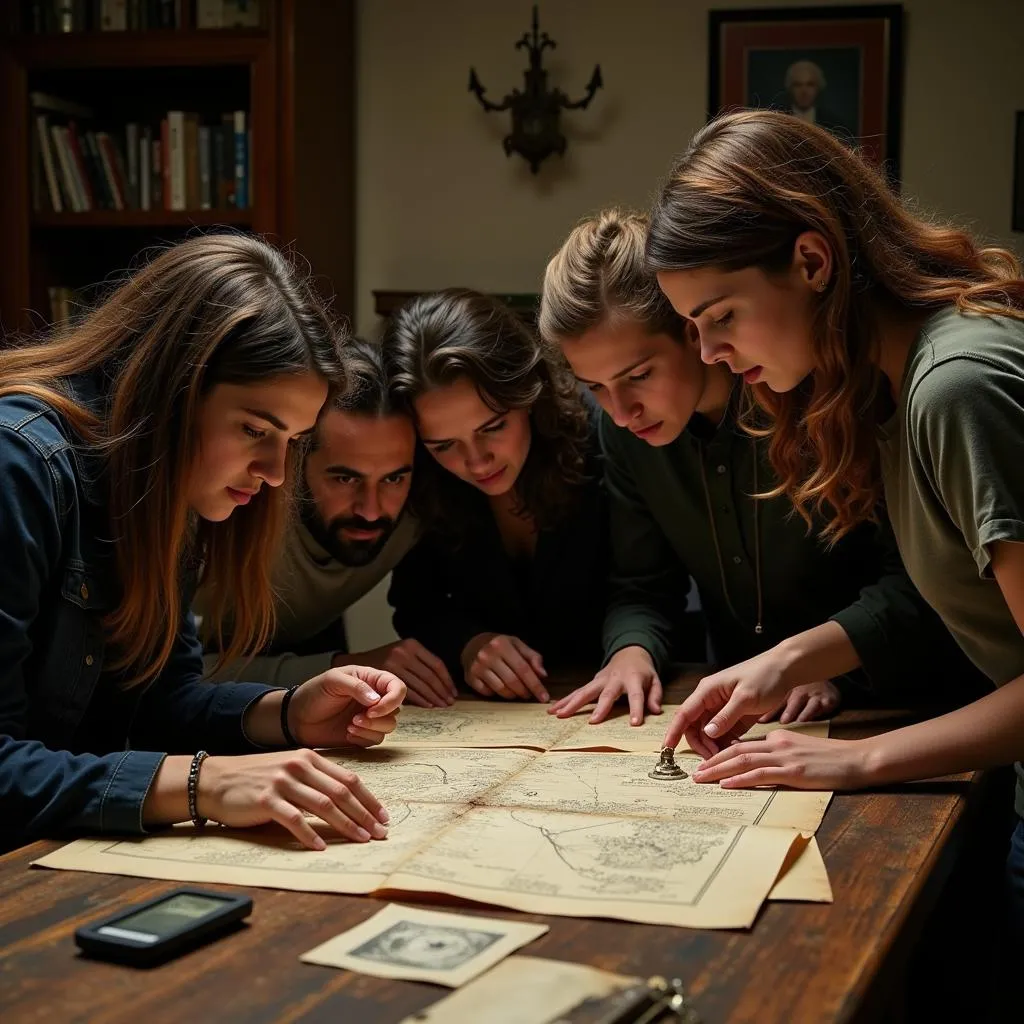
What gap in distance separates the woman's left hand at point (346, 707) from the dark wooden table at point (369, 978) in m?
0.47

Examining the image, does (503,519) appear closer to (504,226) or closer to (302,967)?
(302,967)

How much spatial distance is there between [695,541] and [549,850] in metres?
1.09

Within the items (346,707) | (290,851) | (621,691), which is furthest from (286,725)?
(621,691)

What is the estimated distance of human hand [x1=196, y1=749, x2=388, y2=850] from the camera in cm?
127

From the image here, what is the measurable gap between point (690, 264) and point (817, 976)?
0.89 m

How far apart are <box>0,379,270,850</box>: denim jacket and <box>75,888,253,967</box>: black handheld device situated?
25 centimetres

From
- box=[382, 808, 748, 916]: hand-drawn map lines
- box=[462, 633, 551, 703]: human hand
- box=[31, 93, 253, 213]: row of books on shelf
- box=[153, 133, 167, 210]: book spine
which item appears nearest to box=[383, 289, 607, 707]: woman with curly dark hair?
box=[462, 633, 551, 703]: human hand

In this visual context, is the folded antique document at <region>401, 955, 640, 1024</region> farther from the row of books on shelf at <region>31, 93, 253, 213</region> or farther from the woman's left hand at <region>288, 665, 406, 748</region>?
the row of books on shelf at <region>31, 93, 253, 213</region>

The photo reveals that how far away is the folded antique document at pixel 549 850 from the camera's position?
110 cm

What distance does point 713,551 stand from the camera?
7.29 ft

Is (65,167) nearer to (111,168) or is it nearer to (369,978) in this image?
(111,168)

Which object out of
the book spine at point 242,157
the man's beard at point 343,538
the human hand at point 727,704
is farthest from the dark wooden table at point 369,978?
the book spine at point 242,157

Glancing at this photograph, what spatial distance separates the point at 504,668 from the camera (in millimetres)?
2041

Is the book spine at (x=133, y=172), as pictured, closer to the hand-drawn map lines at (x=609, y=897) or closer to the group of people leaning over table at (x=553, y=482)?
the group of people leaning over table at (x=553, y=482)
